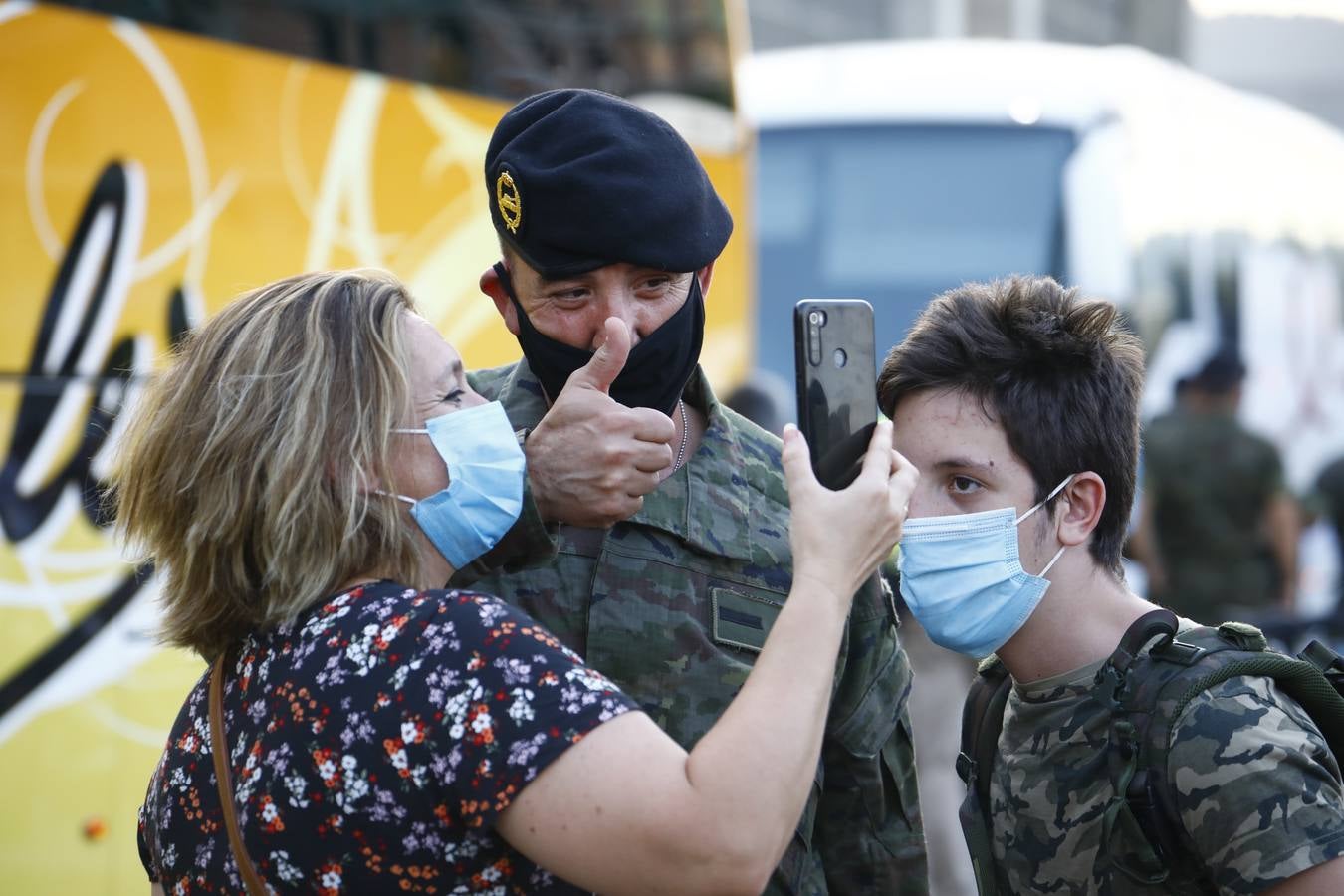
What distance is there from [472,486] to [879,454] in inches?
20.0

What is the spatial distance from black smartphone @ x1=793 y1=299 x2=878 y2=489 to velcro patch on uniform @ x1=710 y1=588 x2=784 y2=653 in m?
0.47

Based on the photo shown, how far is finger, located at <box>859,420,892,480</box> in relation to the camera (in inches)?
72.6

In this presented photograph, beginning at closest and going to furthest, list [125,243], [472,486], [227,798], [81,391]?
[227,798], [472,486], [81,391], [125,243]

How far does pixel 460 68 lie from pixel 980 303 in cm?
322

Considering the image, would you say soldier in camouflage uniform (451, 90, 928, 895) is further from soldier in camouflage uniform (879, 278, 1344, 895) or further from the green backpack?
the green backpack

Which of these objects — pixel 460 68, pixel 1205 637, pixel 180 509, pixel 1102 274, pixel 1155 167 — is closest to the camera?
pixel 180 509

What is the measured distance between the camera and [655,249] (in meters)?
2.30

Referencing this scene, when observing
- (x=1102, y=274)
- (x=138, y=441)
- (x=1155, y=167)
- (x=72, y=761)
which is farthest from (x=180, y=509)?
(x=1155, y=167)

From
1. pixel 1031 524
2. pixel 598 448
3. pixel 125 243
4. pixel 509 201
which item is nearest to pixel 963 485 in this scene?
pixel 1031 524

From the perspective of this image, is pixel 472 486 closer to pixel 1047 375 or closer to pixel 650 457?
pixel 650 457

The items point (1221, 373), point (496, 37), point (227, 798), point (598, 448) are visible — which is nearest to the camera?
point (227, 798)

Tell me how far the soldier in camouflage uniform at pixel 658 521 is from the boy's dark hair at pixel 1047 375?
1.06ft

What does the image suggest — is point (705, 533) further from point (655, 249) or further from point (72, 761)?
point (72, 761)

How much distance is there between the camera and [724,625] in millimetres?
2371
